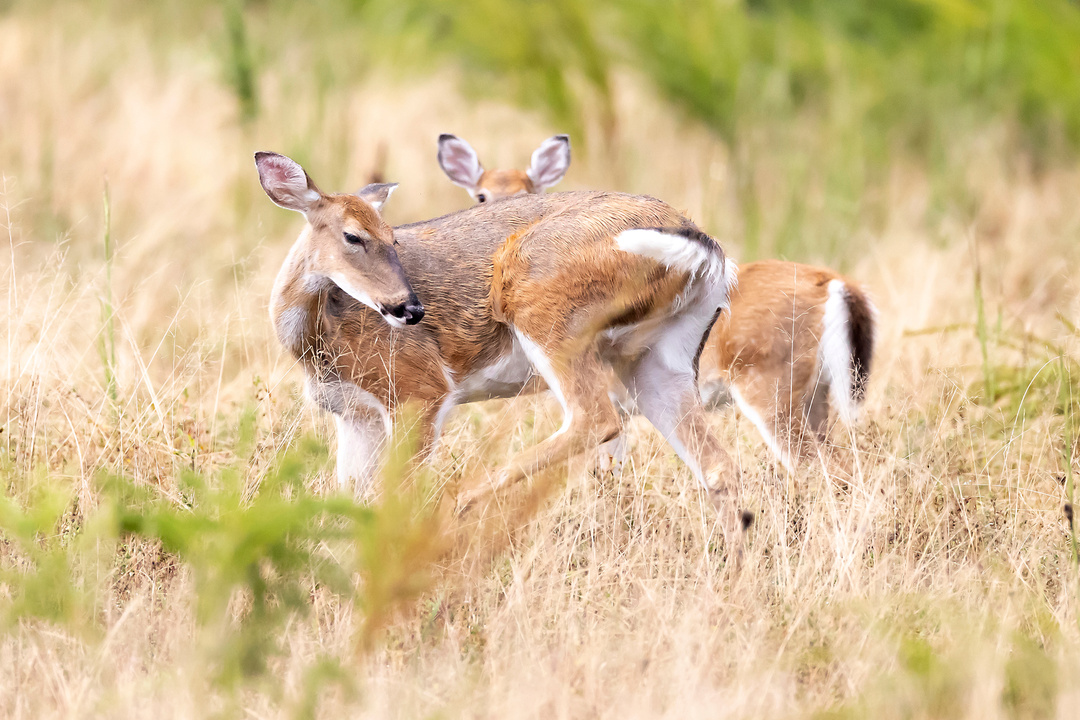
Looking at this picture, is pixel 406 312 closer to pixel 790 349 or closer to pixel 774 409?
pixel 774 409

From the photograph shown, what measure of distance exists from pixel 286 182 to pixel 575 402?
1361 mm

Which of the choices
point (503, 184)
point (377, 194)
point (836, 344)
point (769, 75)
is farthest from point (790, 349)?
point (769, 75)

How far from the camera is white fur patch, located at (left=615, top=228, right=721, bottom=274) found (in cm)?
441

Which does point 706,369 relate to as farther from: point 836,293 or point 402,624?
point 402,624

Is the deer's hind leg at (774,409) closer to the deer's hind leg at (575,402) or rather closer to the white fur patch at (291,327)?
the deer's hind leg at (575,402)

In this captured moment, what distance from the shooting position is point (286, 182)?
15.4 ft

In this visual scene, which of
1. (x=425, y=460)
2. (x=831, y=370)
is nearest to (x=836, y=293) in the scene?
(x=831, y=370)

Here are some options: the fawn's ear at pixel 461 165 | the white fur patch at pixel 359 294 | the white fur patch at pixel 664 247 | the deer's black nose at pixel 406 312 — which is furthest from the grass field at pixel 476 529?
the fawn's ear at pixel 461 165

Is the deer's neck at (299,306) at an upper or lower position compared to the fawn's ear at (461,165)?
lower

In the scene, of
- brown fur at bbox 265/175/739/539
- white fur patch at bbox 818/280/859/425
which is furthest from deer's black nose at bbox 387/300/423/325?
white fur patch at bbox 818/280/859/425

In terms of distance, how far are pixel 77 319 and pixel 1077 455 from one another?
14.5ft

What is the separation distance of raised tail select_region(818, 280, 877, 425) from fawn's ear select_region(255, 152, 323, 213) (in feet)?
7.67

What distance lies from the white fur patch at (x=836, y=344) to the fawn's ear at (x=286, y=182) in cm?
233

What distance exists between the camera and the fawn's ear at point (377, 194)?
5055 mm
